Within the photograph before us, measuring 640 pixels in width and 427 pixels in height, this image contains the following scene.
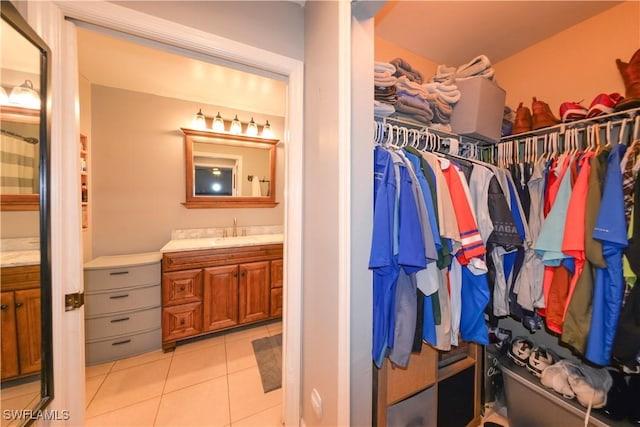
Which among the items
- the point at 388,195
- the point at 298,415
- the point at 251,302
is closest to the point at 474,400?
the point at 298,415

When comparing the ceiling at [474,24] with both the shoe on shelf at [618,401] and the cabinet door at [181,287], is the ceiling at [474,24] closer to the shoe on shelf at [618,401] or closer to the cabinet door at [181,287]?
the shoe on shelf at [618,401]

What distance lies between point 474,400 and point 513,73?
256 cm

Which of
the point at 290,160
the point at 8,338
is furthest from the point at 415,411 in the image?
the point at 8,338

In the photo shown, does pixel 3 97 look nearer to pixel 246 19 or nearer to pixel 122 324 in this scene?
pixel 246 19

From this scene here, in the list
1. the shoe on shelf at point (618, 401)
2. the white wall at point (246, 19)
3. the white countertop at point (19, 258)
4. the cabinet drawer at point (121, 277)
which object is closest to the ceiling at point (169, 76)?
the white wall at point (246, 19)

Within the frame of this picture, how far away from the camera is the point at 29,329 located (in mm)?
865

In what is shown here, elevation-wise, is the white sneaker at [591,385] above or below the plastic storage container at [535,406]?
above

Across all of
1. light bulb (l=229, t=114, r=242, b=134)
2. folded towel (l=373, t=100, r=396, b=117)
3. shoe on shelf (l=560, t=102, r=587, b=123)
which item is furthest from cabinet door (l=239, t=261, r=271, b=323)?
shoe on shelf (l=560, t=102, r=587, b=123)

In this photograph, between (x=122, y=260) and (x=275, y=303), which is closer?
(x=122, y=260)

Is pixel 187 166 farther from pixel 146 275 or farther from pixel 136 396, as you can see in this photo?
pixel 136 396

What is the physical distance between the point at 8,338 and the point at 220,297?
144cm

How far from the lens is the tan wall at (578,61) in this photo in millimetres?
1376

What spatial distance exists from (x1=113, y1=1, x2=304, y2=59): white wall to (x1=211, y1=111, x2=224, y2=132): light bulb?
5.44 feet

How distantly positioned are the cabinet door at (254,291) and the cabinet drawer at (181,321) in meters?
0.41
